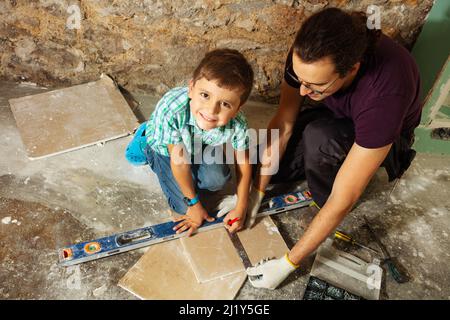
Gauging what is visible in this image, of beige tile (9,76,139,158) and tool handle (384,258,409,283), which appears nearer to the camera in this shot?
tool handle (384,258,409,283)

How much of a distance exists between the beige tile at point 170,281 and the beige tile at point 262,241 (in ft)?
0.37

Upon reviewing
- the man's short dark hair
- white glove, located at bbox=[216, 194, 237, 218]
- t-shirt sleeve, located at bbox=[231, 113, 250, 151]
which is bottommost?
white glove, located at bbox=[216, 194, 237, 218]

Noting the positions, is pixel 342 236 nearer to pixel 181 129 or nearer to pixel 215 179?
pixel 215 179

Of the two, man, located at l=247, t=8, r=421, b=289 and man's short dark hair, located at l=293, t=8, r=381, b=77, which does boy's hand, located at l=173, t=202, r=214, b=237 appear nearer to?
man, located at l=247, t=8, r=421, b=289

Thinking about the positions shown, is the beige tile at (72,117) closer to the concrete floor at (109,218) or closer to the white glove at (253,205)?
the concrete floor at (109,218)

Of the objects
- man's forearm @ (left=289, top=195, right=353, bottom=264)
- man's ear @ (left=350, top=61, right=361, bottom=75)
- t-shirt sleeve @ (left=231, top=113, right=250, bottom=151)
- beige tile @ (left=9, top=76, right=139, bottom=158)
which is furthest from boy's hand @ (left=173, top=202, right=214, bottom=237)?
man's ear @ (left=350, top=61, right=361, bottom=75)

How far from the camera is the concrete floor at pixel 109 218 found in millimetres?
1445

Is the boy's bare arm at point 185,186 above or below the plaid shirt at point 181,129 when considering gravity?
below

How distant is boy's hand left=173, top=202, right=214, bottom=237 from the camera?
157 cm

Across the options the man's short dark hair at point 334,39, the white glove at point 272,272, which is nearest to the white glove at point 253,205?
the white glove at point 272,272

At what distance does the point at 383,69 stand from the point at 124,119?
140 cm

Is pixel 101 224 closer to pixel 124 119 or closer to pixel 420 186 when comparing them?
pixel 124 119

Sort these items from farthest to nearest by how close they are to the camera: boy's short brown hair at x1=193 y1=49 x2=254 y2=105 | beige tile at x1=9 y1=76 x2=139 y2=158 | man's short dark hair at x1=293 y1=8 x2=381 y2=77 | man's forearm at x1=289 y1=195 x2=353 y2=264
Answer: beige tile at x1=9 y1=76 x2=139 y2=158 < man's forearm at x1=289 y1=195 x2=353 y2=264 < boy's short brown hair at x1=193 y1=49 x2=254 y2=105 < man's short dark hair at x1=293 y1=8 x2=381 y2=77

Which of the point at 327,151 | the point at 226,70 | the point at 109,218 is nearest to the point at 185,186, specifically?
the point at 109,218
